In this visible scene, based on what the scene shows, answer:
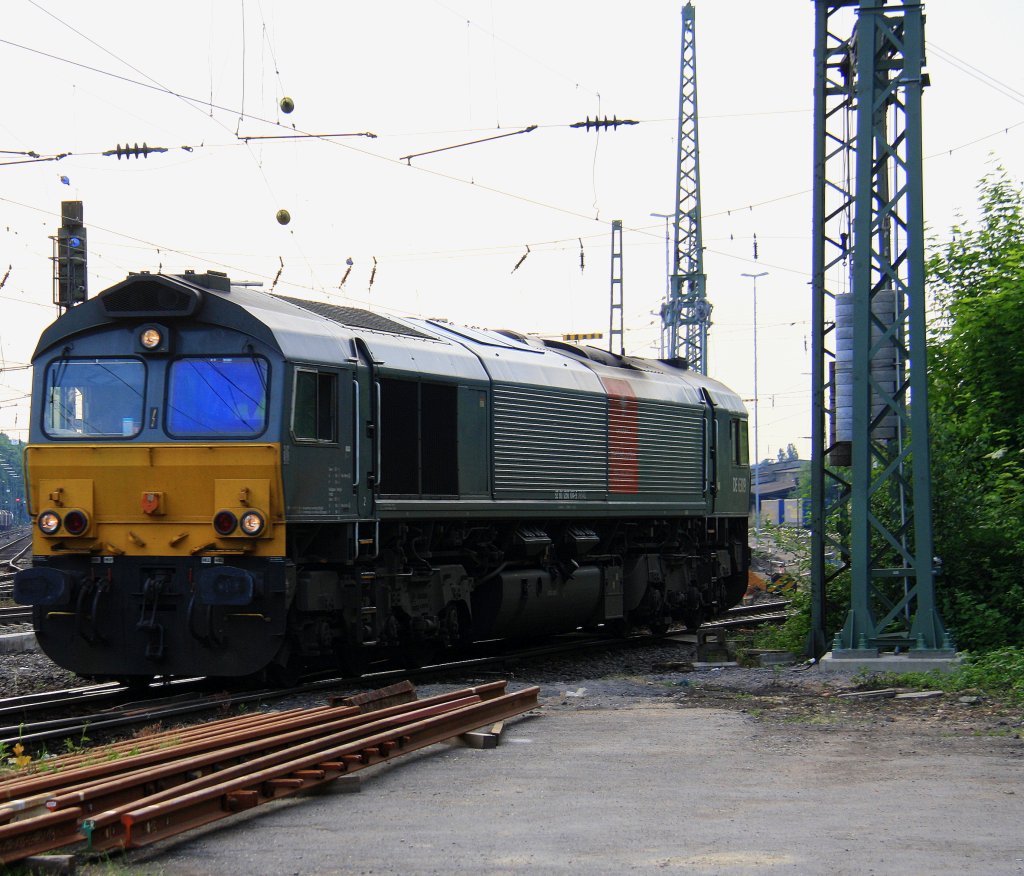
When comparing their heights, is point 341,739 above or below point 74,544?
below

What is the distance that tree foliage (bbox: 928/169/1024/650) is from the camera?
15.8m

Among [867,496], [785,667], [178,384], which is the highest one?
[178,384]

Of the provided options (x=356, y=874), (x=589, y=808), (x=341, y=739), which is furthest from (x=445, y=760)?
(x=356, y=874)

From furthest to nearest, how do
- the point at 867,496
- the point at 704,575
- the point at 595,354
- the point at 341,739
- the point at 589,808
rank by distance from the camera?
the point at 704,575 < the point at 595,354 < the point at 867,496 < the point at 341,739 < the point at 589,808

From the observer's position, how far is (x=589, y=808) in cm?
773

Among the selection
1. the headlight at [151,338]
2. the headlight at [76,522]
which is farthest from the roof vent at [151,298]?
the headlight at [76,522]

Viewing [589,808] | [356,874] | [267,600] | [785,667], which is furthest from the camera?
[785,667]

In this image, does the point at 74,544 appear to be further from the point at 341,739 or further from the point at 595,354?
the point at 595,354

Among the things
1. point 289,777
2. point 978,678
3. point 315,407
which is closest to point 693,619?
point 978,678

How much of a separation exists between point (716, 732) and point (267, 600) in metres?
3.93

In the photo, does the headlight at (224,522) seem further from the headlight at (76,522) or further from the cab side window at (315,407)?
the headlight at (76,522)

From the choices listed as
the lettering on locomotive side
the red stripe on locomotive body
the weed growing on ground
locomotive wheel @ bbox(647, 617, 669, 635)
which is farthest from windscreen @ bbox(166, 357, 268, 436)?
locomotive wheel @ bbox(647, 617, 669, 635)

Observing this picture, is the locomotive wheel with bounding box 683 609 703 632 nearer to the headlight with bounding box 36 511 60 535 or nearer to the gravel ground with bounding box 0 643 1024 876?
the gravel ground with bounding box 0 643 1024 876

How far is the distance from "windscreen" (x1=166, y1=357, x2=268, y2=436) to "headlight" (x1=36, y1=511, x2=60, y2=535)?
1.30 m
